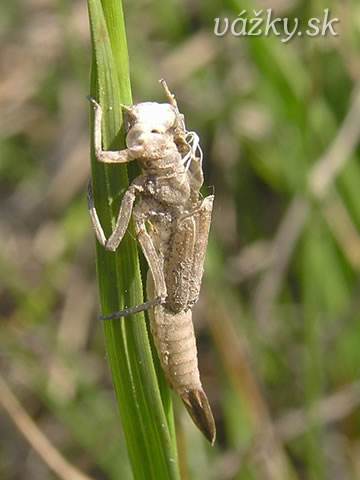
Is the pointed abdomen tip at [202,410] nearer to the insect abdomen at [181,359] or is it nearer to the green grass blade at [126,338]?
the insect abdomen at [181,359]

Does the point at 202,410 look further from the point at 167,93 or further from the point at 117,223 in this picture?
the point at 167,93

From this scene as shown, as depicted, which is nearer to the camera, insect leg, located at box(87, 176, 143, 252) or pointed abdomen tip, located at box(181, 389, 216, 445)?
insect leg, located at box(87, 176, 143, 252)

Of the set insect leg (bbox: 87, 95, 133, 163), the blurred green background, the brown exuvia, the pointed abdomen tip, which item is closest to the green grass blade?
insect leg (bbox: 87, 95, 133, 163)

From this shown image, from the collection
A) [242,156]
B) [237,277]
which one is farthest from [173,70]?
[237,277]

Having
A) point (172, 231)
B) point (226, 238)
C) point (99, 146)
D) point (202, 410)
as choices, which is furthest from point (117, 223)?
point (226, 238)

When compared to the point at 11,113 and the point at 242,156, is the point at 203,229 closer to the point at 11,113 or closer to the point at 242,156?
the point at 242,156

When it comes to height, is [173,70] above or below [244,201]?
above

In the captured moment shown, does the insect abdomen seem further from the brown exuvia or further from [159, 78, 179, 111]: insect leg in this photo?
[159, 78, 179, 111]: insect leg
